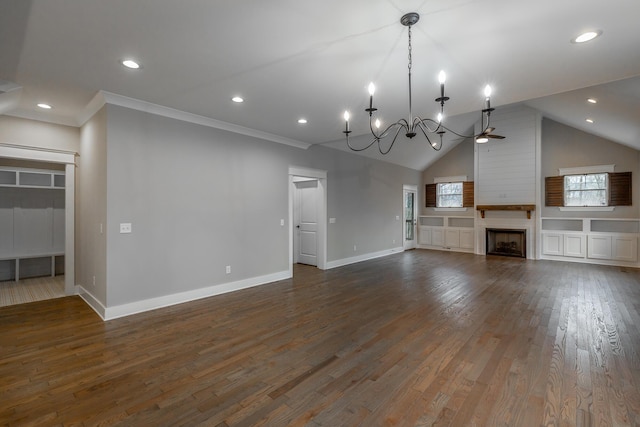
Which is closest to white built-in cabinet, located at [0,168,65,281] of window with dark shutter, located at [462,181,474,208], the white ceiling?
the white ceiling

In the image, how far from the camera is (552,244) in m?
7.77

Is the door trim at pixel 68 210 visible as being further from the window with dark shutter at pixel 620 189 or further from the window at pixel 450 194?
the window with dark shutter at pixel 620 189

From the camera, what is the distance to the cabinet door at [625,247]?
21.9 feet

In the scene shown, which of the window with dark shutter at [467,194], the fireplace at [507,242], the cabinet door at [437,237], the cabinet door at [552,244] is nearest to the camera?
the cabinet door at [552,244]

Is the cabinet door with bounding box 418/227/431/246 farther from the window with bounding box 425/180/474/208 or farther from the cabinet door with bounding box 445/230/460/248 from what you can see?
the window with bounding box 425/180/474/208

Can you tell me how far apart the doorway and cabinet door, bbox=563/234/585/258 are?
408 centimetres

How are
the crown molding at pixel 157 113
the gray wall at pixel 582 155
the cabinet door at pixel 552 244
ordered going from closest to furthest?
the crown molding at pixel 157 113
the gray wall at pixel 582 155
the cabinet door at pixel 552 244

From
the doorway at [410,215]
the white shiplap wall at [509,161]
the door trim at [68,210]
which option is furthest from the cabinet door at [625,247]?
the door trim at [68,210]

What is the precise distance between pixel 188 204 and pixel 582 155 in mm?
9498

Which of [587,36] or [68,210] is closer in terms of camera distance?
[587,36]

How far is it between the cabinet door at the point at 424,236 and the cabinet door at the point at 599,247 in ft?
13.5

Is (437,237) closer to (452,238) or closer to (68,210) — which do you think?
(452,238)

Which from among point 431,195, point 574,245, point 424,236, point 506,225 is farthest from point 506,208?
point 424,236

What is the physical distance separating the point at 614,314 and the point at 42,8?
6.53 metres
